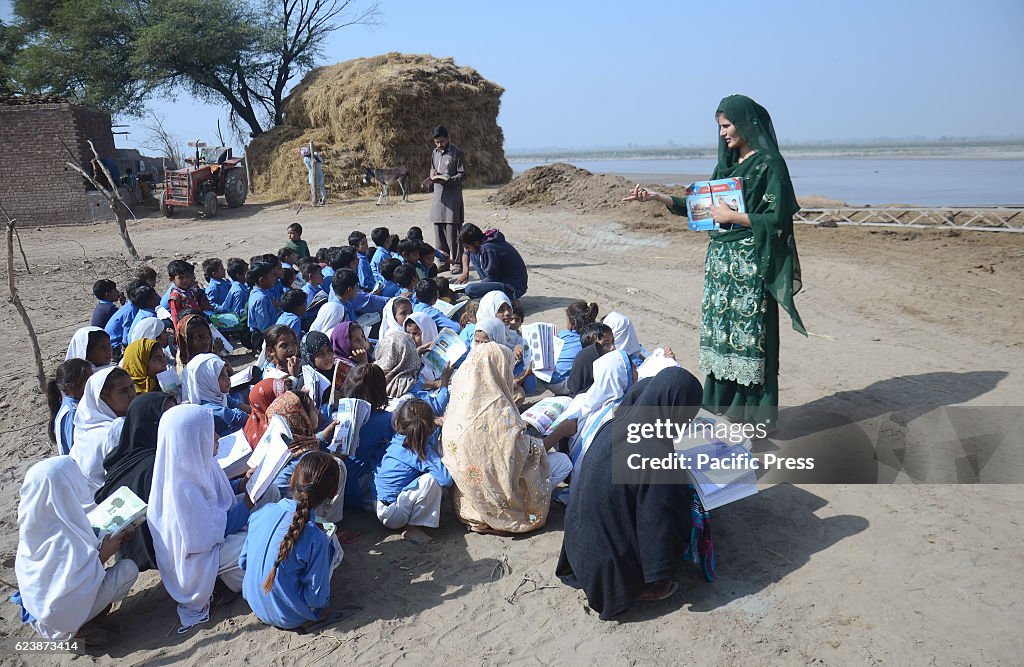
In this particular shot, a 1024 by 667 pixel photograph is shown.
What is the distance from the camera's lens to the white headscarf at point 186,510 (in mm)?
3279

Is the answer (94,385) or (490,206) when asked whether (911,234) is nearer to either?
(490,206)

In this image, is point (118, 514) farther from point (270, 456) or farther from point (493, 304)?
point (493, 304)

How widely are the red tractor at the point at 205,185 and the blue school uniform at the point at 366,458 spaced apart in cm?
1536

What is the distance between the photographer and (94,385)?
4035 millimetres

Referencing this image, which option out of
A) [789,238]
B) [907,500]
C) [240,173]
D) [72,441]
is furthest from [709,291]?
[240,173]

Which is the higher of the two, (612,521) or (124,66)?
(124,66)

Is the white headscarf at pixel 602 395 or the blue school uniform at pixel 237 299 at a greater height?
the blue school uniform at pixel 237 299

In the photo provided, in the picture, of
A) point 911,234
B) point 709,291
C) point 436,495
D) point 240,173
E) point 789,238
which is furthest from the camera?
point 240,173

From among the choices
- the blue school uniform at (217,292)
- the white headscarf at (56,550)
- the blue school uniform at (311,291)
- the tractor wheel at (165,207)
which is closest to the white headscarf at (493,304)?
the blue school uniform at (311,291)

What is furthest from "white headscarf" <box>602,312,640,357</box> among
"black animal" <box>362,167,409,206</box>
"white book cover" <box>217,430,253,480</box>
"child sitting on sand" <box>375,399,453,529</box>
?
"black animal" <box>362,167,409,206</box>

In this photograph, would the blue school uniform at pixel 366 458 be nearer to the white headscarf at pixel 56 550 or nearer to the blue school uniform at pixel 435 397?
the blue school uniform at pixel 435 397

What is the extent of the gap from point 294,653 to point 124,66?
82.3 ft

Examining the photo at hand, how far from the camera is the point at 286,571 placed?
3158 mm

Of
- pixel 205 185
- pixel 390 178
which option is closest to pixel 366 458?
pixel 390 178
